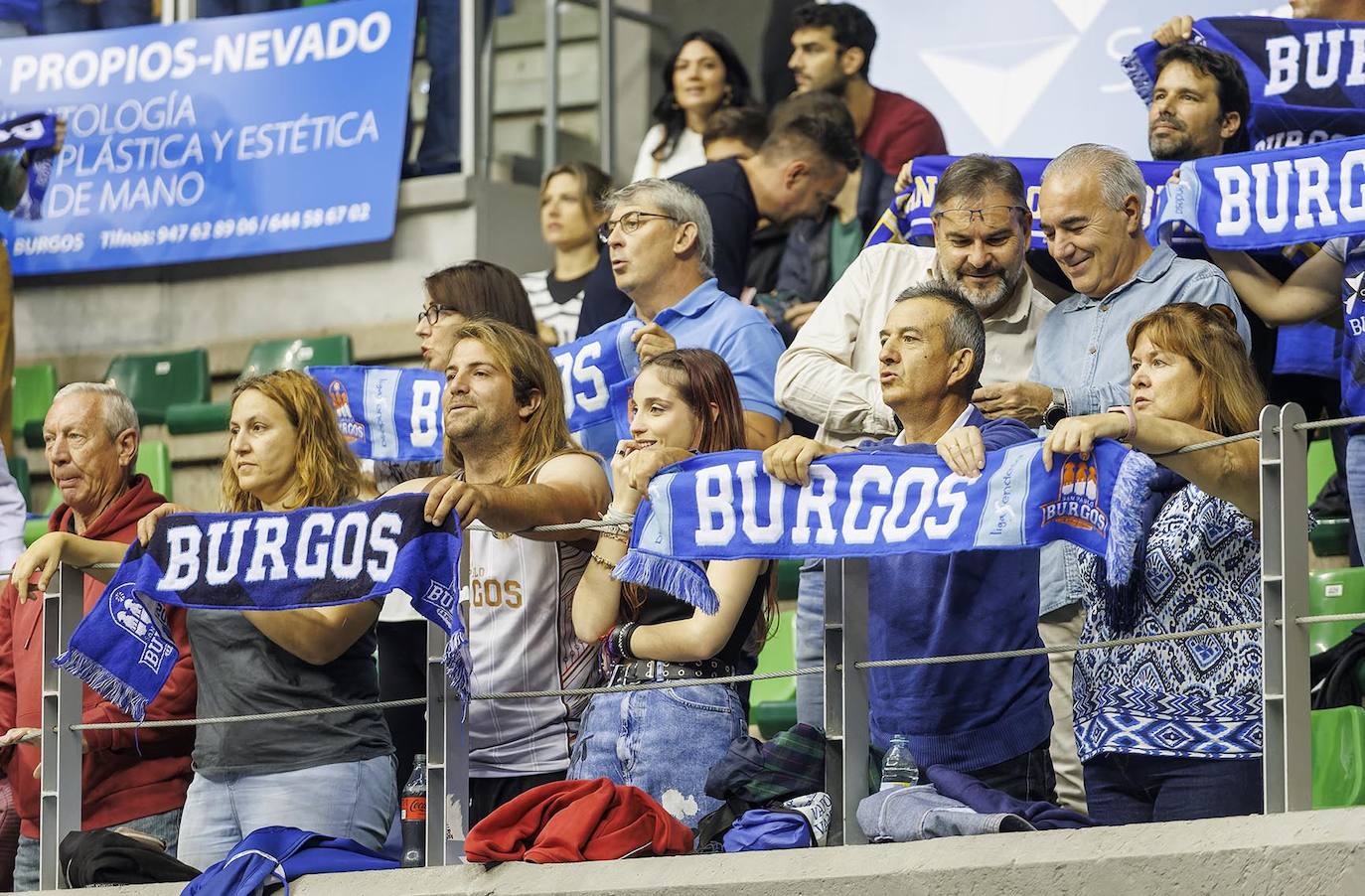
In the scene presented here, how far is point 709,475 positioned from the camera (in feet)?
17.7

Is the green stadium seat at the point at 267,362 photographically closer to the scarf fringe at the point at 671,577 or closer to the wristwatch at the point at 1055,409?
the wristwatch at the point at 1055,409

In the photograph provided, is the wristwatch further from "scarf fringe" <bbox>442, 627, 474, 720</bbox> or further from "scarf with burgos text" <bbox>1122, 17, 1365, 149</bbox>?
"scarf with burgos text" <bbox>1122, 17, 1365, 149</bbox>

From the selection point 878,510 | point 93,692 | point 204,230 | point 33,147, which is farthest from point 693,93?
point 878,510

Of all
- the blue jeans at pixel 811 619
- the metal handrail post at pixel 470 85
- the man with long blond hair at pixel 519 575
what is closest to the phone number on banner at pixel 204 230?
the metal handrail post at pixel 470 85

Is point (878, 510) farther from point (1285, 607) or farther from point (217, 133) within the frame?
point (217, 133)

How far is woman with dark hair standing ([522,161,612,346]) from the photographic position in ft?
31.7

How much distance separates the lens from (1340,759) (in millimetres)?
6266

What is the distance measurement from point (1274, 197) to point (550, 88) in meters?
6.27

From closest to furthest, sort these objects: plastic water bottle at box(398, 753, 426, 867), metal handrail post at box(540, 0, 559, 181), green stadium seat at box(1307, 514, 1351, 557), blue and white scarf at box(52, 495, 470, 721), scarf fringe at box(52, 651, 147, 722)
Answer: blue and white scarf at box(52, 495, 470, 721), plastic water bottle at box(398, 753, 426, 867), scarf fringe at box(52, 651, 147, 722), green stadium seat at box(1307, 514, 1351, 557), metal handrail post at box(540, 0, 559, 181)

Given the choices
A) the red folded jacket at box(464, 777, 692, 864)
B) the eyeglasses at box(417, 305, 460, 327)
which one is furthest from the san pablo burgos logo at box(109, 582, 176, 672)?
the eyeglasses at box(417, 305, 460, 327)

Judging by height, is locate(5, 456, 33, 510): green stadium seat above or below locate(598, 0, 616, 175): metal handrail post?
below

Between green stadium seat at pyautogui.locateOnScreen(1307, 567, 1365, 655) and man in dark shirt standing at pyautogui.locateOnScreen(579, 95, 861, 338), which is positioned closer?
green stadium seat at pyautogui.locateOnScreen(1307, 567, 1365, 655)

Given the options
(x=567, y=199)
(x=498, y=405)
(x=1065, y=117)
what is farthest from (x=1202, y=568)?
(x=1065, y=117)

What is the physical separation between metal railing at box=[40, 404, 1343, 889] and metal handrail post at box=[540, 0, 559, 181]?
667 centimetres
